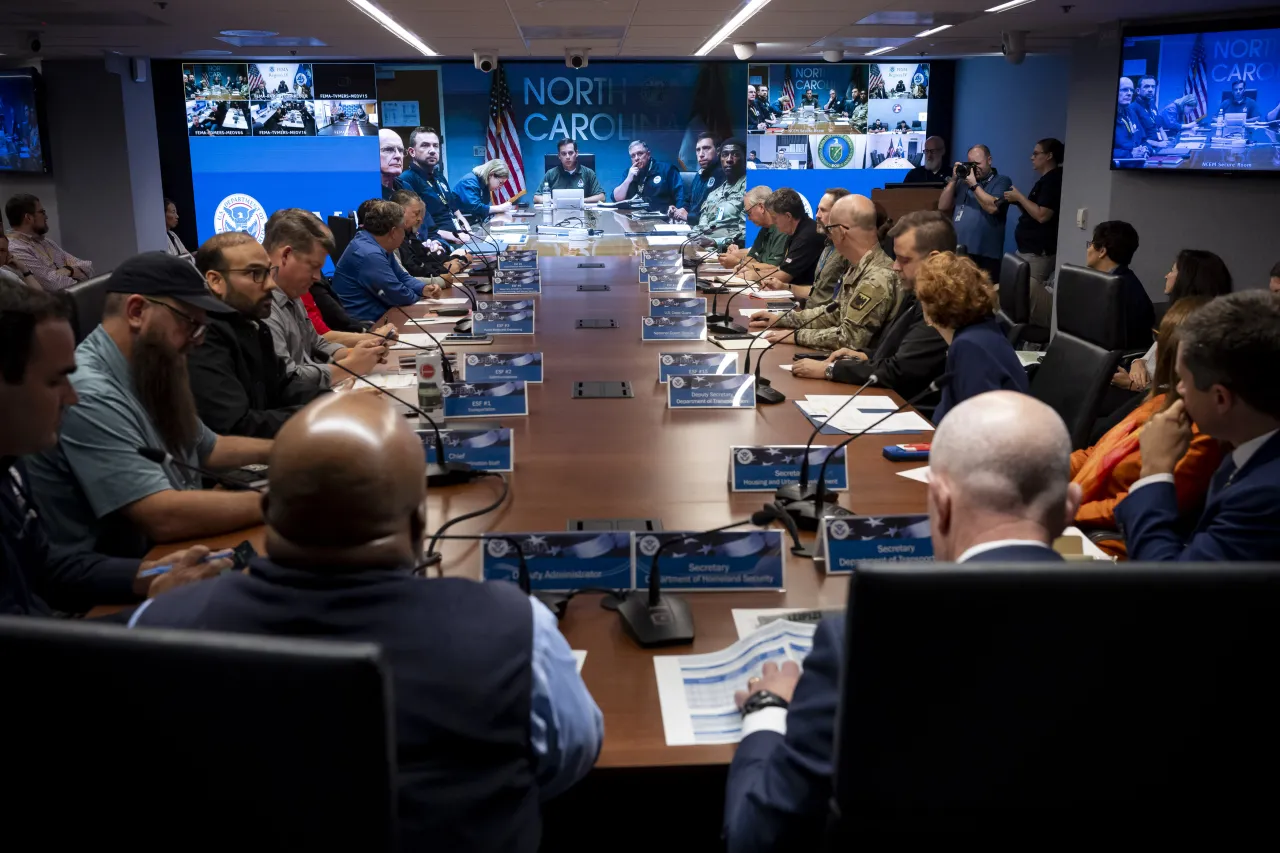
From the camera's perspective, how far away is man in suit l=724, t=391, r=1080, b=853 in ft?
4.27

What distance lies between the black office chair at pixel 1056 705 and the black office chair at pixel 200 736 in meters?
0.49

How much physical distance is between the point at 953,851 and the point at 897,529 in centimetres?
94

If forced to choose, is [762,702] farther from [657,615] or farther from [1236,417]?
[1236,417]

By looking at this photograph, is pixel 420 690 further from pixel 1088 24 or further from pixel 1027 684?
pixel 1088 24

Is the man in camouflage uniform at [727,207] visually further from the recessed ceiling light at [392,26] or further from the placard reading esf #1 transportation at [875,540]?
the placard reading esf #1 transportation at [875,540]

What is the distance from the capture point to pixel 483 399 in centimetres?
335

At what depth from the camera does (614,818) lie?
2074 mm

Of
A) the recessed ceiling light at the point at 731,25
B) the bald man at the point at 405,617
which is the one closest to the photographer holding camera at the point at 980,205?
the recessed ceiling light at the point at 731,25

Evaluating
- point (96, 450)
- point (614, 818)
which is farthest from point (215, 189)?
point (614, 818)

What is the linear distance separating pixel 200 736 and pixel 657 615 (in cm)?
96

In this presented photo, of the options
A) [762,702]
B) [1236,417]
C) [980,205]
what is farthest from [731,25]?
[762,702]

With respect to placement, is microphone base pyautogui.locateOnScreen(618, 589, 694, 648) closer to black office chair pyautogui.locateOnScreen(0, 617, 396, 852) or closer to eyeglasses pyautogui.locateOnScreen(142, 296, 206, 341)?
black office chair pyautogui.locateOnScreen(0, 617, 396, 852)

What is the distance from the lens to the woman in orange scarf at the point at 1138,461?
2.45 metres

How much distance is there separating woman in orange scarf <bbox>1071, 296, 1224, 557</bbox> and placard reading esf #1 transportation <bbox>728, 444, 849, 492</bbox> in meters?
0.62
